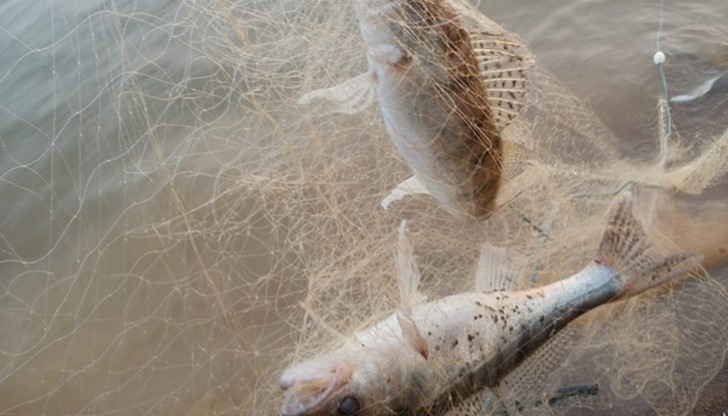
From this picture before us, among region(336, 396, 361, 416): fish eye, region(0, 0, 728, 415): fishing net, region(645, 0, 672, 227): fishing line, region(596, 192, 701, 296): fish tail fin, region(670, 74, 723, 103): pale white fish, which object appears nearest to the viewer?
region(336, 396, 361, 416): fish eye

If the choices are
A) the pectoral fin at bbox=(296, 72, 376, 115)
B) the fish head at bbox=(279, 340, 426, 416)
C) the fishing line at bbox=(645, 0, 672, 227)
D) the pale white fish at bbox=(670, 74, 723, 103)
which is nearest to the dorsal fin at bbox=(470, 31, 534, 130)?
the pectoral fin at bbox=(296, 72, 376, 115)

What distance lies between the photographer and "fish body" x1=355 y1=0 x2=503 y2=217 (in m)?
3.15

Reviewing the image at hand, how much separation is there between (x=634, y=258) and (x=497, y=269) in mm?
747

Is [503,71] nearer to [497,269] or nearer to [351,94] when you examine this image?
[351,94]

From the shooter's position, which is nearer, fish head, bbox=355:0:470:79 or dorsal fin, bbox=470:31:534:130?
fish head, bbox=355:0:470:79

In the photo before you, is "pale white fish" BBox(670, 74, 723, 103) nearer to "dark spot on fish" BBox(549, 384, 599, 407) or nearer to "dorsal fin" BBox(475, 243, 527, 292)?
"dark spot on fish" BBox(549, 384, 599, 407)

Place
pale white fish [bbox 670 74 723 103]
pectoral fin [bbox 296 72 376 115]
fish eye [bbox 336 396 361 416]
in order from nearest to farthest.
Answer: fish eye [bbox 336 396 361 416]
pectoral fin [bbox 296 72 376 115]
pale white fish [bbox 670 74 723 103]

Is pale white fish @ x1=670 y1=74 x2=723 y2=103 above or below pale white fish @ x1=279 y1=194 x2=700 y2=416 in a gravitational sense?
below

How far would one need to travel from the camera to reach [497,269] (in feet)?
12.8

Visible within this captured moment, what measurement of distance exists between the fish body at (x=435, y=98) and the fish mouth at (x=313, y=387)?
114 centimetres

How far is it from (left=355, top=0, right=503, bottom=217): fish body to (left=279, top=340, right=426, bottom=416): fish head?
984 millimetres

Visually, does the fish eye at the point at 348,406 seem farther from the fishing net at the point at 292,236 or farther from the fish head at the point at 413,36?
the fish head at the point at 413,36

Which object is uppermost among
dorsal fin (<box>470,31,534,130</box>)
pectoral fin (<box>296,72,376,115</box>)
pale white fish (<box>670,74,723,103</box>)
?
pectoral fin (<box>296,72,376,115</box>)

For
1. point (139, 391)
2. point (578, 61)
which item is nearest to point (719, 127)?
point (578, 61)
